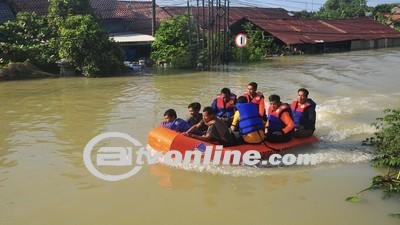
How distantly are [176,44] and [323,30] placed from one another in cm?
1588

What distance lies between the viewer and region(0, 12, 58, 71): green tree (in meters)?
19.8

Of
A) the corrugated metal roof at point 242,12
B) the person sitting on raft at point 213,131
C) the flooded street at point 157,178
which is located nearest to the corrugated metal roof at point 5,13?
the flooded street at point 157,178

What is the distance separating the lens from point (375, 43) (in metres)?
38.0

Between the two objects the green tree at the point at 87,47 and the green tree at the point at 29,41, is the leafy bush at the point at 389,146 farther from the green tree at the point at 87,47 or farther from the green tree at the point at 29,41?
the green tree at the point at 29,41

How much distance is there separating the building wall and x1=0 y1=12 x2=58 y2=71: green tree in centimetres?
2291

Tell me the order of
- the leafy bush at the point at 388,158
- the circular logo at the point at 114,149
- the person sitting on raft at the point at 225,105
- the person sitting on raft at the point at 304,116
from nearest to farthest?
the leafy bush at the point at 388,158, the circular logo at the point at 114,149, the person sitting on raft at the point at 304,116, the person sitting on raft at the point at 225,105

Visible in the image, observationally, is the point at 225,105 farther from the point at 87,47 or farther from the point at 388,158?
the point at 87,47

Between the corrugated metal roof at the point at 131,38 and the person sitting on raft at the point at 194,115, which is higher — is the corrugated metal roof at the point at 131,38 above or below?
above

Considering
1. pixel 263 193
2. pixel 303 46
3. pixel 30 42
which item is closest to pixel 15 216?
pixel 263 193

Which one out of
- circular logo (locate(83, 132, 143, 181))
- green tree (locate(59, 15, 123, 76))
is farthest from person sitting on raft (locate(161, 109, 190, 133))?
green tree (locate(59, 15, 123, 76))

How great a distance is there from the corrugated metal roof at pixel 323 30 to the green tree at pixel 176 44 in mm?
8590

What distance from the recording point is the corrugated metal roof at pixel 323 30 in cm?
3153

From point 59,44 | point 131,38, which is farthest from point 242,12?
point 59,44

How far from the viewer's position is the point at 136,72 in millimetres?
21625
